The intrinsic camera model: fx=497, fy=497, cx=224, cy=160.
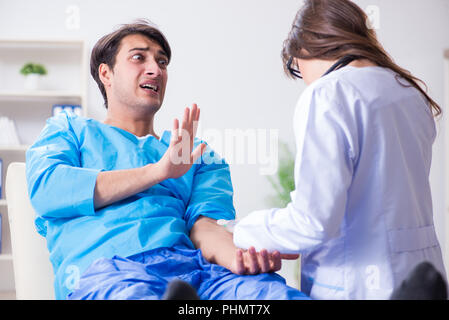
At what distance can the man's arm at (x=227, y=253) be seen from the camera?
1114mm

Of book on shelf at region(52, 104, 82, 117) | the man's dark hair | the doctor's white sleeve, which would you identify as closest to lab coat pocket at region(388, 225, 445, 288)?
the doctor's white sleeve

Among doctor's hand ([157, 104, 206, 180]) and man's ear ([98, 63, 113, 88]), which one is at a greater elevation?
man's ear ([98, 63, 113, 88])

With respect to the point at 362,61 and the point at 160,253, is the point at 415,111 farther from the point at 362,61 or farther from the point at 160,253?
the point at 160,253

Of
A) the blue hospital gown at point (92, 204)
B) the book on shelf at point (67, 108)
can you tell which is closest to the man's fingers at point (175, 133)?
the blue hospital gown at point (92, 204)

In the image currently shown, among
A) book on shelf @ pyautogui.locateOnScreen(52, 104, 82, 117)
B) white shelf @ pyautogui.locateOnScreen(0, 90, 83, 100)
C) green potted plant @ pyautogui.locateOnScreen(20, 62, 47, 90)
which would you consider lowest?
book on shelf @ pyautogui.locateOnScreen(52, 104, 82, 117)

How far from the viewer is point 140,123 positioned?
1.55m

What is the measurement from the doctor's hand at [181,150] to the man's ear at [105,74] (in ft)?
1.85

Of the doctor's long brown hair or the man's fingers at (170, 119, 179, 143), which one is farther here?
the man's fingers at (170, 119, 179, 143)

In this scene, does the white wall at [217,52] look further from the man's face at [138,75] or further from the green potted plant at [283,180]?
the man's face at [138,75]

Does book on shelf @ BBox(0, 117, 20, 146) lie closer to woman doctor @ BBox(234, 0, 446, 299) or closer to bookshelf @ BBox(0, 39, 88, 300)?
bookshelf @ BBox(0, 39, 88, 300)

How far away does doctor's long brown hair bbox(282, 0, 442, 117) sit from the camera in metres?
1.03

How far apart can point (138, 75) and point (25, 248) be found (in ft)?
1.98

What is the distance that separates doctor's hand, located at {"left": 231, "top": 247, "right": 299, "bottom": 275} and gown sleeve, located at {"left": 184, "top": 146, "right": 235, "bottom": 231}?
0.85 feet
